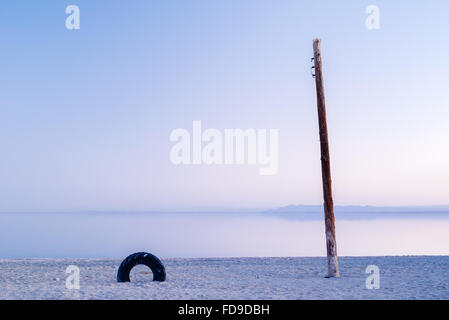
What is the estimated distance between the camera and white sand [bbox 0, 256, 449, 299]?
10789mm

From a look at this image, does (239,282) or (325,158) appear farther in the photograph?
(325,158)

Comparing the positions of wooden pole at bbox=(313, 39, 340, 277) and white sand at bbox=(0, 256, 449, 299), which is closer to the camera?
white sand at bbox=(0, 256, 449, 299)

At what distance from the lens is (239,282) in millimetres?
13266

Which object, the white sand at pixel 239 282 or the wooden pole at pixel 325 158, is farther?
the wooden pole at pixel 325 158

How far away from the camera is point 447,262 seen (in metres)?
18.7

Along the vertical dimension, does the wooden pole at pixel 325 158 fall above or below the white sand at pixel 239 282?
above

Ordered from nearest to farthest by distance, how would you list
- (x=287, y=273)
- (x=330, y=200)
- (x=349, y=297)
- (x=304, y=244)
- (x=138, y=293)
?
(x=349, y=297)
(x=138, y=293)
(x=330, y=200)
(x=287, y=273)
(x=304, y=244)

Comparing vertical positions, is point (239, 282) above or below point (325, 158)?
below

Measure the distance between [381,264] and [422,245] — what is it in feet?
93.5

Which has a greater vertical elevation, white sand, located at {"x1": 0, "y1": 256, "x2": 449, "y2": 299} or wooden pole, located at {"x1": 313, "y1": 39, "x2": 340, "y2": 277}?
wooden pole, located at {"x1": 313, "y1": 39, "x2": 340, "y2": 277}

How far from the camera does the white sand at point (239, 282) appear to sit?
35.4 feet

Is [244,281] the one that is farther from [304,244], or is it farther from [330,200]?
[304,244]
